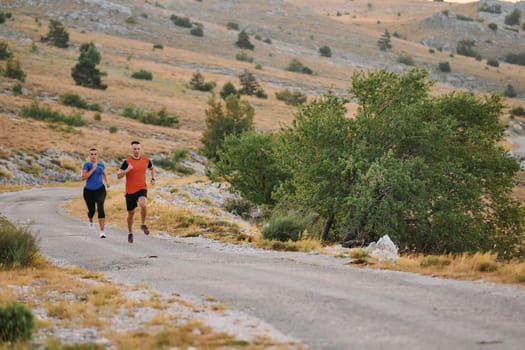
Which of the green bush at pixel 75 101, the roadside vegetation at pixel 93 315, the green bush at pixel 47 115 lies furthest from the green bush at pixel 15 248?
the green bush at pixel 75 101

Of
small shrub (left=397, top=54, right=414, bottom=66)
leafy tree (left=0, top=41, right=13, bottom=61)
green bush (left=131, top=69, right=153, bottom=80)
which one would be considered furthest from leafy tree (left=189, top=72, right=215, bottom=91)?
small shrub (left=397, top=54, right=414, bottom=66)

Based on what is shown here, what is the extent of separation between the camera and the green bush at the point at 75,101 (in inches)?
2645

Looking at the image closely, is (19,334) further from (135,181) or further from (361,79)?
(361,79)

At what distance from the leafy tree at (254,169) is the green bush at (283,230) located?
11235mm

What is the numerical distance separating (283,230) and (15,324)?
36.2 feet

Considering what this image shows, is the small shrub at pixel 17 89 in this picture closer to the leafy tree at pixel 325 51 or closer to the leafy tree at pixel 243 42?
the leafy tree at pixel 243 42

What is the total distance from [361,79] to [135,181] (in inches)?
428

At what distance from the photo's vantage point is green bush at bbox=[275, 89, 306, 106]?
293 feet

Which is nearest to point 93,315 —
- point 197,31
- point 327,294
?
point 327,294

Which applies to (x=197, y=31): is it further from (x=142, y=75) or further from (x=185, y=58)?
(x=142, y=75)

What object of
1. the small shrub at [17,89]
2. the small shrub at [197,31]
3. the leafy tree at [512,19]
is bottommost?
the small shrub at [17,89]

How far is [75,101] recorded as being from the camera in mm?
67812

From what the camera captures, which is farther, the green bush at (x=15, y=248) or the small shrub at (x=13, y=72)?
the small shrub at (x=13, y=72)

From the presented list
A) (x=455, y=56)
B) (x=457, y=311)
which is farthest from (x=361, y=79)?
Result: (x=455, y=56)
